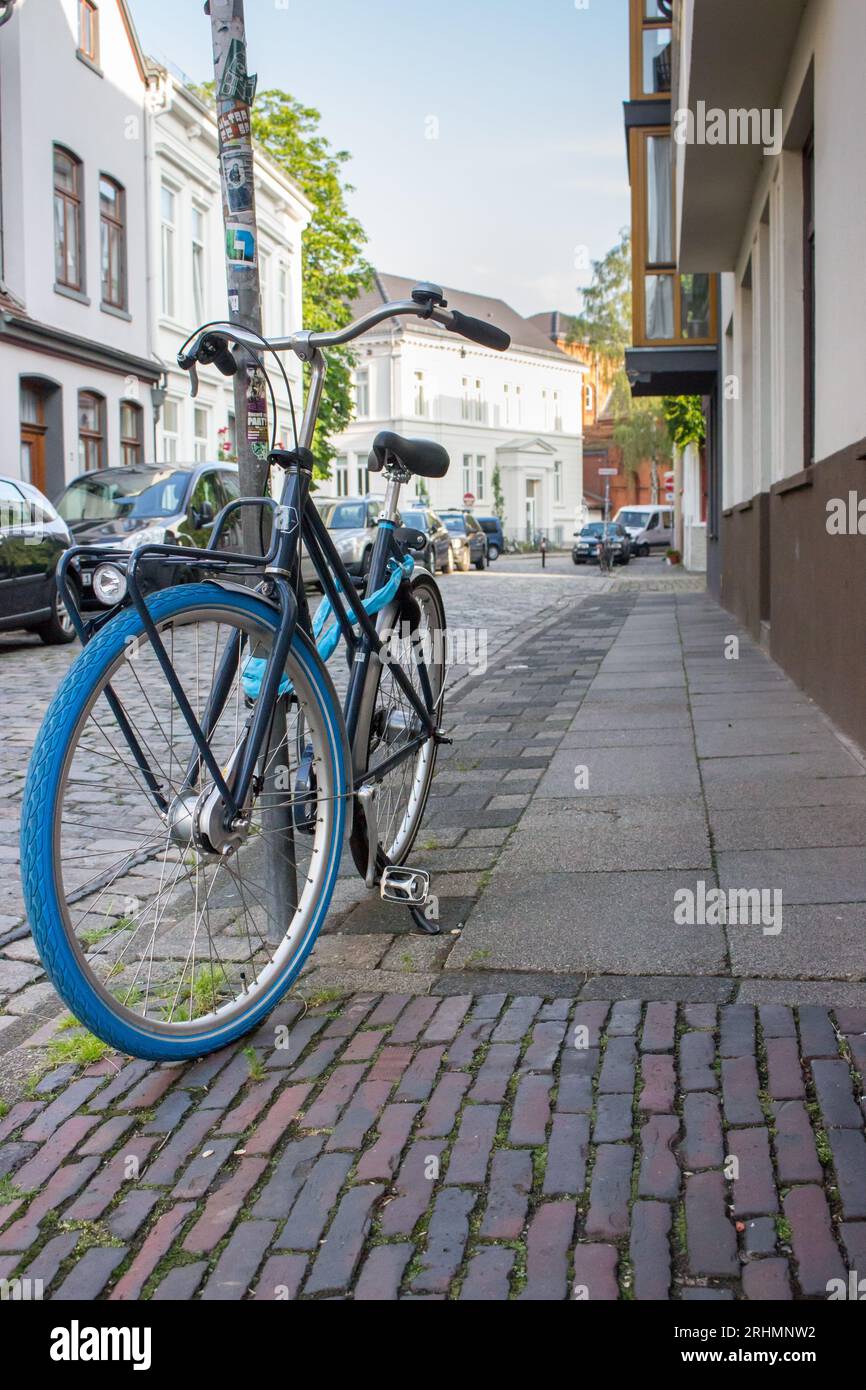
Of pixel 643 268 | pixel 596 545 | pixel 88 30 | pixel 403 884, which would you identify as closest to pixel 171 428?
pixel 88 30

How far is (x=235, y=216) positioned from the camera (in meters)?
3.84

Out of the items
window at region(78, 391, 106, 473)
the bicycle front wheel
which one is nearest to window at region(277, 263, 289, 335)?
window at region(78, 391, 106, 473)

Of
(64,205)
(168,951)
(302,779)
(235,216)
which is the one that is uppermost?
(64,205)

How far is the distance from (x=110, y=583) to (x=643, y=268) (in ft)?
54.8

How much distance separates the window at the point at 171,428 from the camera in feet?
95.8

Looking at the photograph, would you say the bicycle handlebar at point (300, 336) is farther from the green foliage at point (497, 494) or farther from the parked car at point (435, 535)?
the green foliage at point (497, 494)

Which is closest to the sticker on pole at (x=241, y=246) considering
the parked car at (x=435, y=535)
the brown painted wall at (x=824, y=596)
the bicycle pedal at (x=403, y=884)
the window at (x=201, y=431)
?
the bicycle pedal at (x=403, y=884)

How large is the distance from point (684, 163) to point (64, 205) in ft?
52.5

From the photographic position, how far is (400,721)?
14.1ft

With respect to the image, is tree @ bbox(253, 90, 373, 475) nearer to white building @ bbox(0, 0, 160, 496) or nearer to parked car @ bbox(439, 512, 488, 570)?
parked car @ bbox(439, 512, 488, 570)

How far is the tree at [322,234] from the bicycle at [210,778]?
35.3m

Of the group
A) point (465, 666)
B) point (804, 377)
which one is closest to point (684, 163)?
point (804, 377)

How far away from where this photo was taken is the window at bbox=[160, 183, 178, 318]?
29766 millimetres

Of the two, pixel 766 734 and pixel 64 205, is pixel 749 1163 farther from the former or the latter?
pixel 64 205
